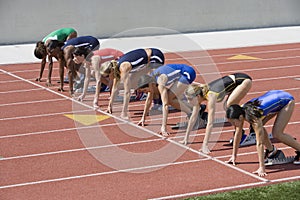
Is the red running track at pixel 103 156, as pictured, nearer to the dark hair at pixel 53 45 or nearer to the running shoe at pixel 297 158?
the running shoe at pixel 297 158

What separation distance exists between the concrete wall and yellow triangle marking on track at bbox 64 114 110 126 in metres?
11.2

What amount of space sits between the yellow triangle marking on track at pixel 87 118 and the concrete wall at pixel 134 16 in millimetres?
11217

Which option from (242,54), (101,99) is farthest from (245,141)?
(242,54)

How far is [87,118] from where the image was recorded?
13.4m

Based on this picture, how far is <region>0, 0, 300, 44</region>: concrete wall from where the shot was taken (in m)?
24.2

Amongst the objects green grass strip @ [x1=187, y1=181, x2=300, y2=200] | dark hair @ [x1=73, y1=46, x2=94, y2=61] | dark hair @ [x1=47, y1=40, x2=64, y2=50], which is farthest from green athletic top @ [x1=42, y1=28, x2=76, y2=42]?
green grass strip @ [x1=187, y1=181, x2=300, y2=200]

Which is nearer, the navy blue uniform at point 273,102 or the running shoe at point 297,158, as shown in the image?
the navy blue uniform at point 273,102

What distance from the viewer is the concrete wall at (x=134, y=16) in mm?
24172

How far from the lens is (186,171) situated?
997cm

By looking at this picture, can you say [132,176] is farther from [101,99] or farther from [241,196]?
[101,99]

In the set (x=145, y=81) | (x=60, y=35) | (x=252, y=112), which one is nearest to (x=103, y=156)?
(x=145, y=81)

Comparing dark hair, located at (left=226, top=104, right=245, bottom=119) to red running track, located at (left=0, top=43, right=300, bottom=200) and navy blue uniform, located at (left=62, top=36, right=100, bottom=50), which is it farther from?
navy blue uniform, located at (left=62, top=36, right=100, bottom=50)

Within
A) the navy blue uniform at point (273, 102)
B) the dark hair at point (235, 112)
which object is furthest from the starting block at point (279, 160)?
the dark hair at point (235, 112)

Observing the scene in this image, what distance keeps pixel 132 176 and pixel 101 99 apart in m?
5.58
